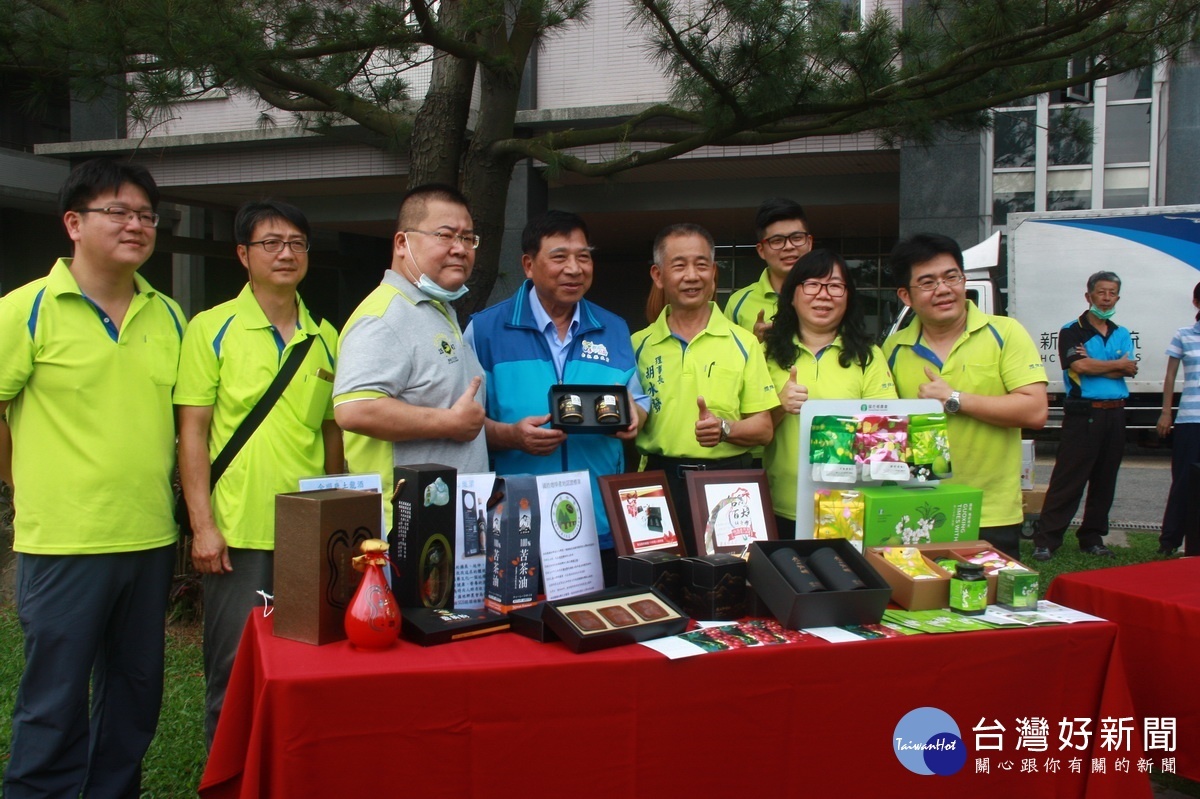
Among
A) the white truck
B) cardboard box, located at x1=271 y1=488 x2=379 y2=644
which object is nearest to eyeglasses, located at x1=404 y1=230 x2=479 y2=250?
cardboard box, located at x1=271 y1=488 x2=379 y2=644

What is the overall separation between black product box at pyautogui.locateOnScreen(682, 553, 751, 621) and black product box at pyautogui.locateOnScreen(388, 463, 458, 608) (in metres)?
0.61

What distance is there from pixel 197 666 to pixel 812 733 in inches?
123

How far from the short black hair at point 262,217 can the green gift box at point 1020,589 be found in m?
2.20

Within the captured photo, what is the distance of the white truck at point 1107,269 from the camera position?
30.5 ft

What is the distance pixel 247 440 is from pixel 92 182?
0.79 m

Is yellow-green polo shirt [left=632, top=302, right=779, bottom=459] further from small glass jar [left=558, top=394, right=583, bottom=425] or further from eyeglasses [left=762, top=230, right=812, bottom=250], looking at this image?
eyeglasses [left=762, top=230, right=812, bottom=250]

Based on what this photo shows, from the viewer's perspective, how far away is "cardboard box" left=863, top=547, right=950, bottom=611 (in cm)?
236

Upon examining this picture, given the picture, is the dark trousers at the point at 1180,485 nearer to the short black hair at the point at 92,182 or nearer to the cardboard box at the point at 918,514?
the cardboard box at the point at 918,514

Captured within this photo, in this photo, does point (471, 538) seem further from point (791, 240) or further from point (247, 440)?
point (791, 240)

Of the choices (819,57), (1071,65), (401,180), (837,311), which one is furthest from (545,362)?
(401,180)

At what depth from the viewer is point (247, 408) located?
8.58 feet

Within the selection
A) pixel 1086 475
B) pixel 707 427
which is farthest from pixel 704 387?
pixel 1086 475

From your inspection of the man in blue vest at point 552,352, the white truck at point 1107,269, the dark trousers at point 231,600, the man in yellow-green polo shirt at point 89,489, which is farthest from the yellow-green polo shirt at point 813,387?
the white truck at point 1107,269

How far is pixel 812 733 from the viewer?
82.7 inches
